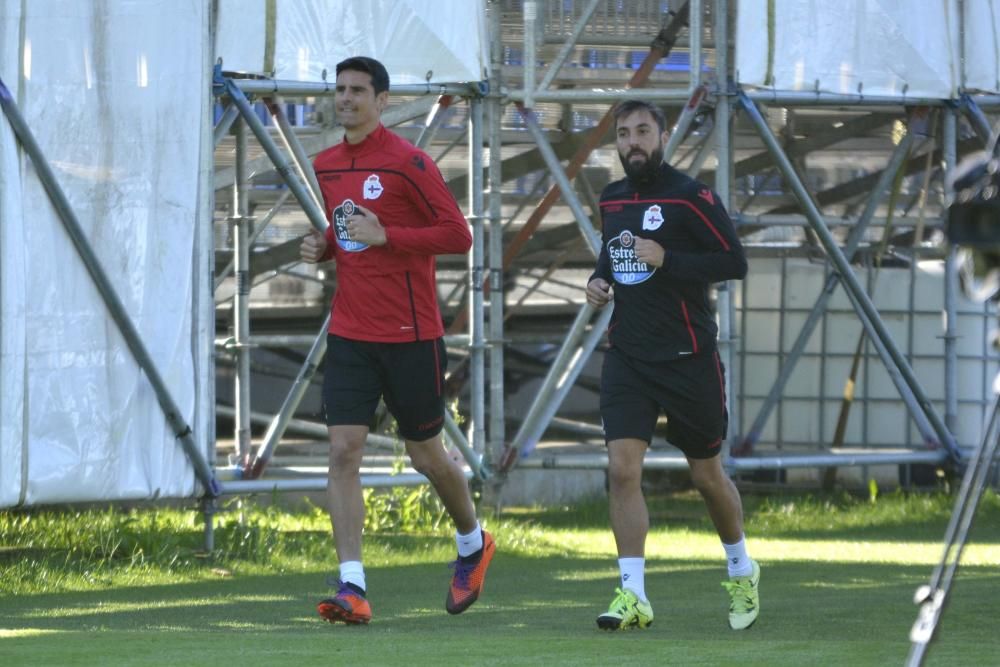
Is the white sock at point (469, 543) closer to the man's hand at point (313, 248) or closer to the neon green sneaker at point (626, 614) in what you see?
the neon green sneaker at point (626, 614)

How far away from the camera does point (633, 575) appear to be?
22.2 ft

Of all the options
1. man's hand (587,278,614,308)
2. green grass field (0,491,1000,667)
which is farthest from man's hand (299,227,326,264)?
green grass field (0,491,1000,667)

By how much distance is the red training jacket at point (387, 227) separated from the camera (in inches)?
285

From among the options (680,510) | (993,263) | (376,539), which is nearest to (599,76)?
(680,510)

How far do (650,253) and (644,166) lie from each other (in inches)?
13.3

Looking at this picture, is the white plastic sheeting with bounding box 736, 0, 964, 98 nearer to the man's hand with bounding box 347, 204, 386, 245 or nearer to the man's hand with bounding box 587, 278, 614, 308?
the man's hand with bounding box 587, 278, 614, 308

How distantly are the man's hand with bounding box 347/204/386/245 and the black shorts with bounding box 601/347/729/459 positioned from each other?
Result: 0.98 metres

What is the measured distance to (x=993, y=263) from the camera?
3.75 meters

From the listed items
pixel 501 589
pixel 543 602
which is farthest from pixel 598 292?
pixel 501 589

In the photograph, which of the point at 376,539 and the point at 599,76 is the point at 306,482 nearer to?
the point at 376,539

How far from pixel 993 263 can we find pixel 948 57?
330 inches

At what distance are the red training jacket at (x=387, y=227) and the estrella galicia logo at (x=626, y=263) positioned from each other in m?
0.57

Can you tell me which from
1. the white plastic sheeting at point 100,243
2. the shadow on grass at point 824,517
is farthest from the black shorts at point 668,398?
the shadow on grass at point 824,517

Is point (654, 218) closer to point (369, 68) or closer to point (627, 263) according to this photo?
point (627, 263)
